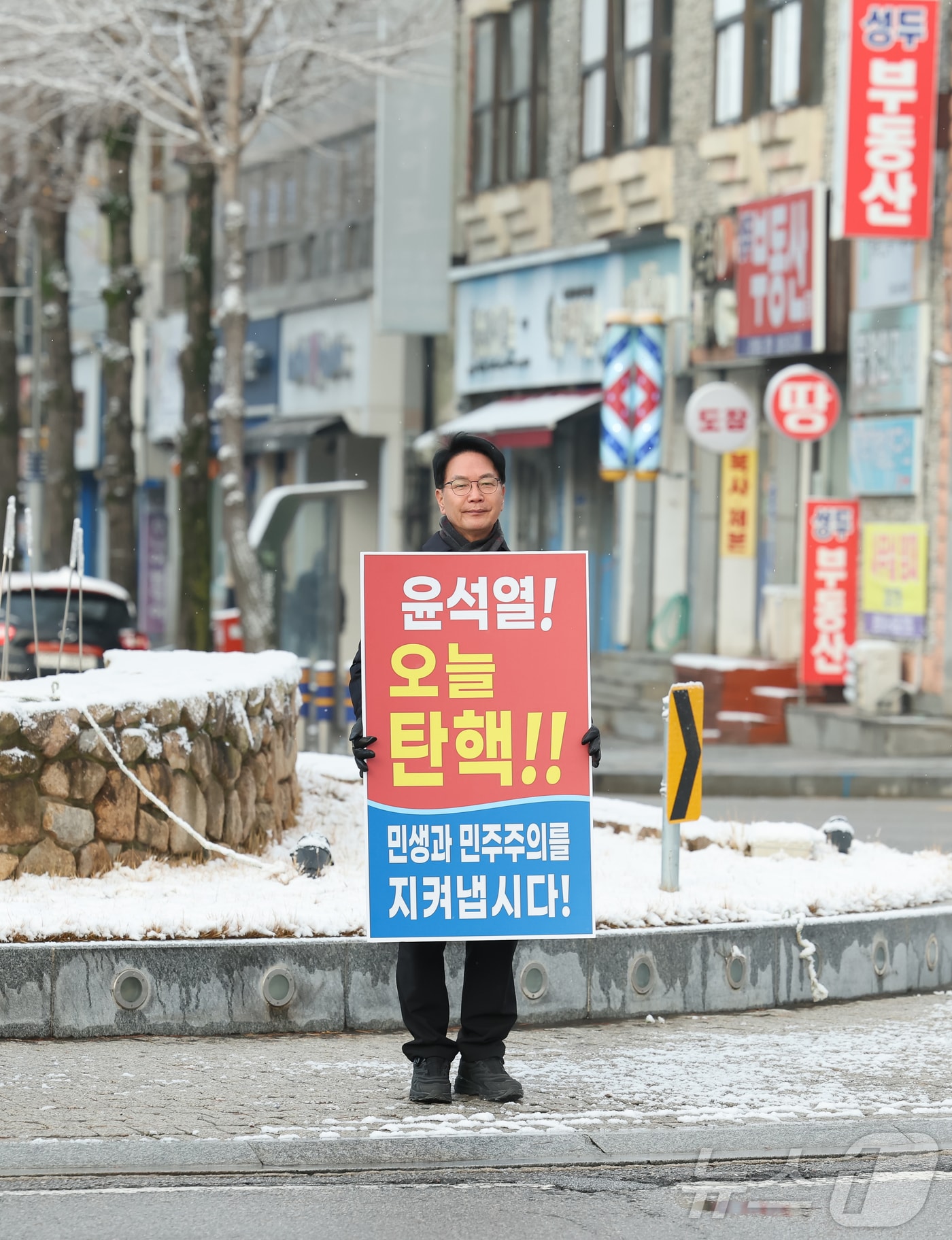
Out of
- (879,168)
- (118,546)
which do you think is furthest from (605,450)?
(118,546)

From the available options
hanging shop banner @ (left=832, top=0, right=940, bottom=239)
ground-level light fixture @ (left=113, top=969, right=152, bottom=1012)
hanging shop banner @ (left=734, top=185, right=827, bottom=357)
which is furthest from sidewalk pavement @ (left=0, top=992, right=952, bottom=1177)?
hanging shop banner @ (left=734, top=185, right=827, bottom=357)

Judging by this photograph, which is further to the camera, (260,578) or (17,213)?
(17,213)

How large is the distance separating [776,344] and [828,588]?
2.69 m

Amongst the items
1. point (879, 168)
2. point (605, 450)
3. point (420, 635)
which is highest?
point (879, 168)

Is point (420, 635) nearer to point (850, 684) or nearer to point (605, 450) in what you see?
point (850, 684)

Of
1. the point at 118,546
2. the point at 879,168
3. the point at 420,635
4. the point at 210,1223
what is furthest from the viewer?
the point at 118,546

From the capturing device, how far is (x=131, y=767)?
29.9ft

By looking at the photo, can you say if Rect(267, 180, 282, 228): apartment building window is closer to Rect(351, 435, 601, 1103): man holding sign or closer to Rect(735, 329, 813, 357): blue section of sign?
Rect(735, 329, 813, 357): blue section of sign

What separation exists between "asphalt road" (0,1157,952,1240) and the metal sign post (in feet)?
9.57

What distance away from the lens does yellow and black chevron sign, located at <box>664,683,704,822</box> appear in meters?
8.92

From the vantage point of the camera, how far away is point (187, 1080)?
7000mm

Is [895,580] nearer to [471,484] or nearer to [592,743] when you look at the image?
[592,743]

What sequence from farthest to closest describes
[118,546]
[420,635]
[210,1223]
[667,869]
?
[118,546] → [667,869] → [420,635] → [210,1223]

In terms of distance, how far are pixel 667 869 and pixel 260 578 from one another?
16052 mm
